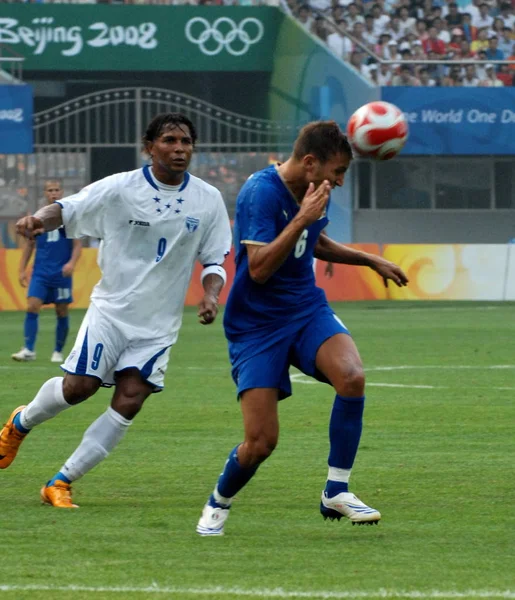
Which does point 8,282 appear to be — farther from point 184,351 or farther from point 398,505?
point 398,505

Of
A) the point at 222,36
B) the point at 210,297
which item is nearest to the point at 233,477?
the point at 210,297

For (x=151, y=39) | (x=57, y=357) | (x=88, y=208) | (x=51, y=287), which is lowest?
(x=57, y=357)

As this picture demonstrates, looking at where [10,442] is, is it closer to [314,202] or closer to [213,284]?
[213,284]

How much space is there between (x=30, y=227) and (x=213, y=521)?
5.73ft

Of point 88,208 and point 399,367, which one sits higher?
point 88,208

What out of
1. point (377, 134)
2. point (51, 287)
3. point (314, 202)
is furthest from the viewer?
point (51, 287)

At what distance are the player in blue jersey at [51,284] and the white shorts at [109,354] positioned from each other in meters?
9.48

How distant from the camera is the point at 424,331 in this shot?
2120cm

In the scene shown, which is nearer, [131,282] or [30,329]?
[131,282]

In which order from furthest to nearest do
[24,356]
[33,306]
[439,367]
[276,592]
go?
[33,306]
[24,356]
[439,367]
[276,592]

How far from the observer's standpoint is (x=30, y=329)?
56.1 feet

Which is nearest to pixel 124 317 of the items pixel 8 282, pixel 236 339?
pixel 236 339

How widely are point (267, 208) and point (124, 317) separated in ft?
4.73

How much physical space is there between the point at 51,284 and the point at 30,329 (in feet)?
2.05
